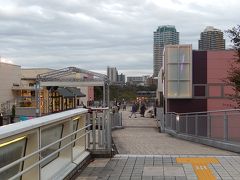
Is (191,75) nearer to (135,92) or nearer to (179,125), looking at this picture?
(179,125)

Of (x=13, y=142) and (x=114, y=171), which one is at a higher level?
(x=13, y=142)

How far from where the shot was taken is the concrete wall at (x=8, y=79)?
6844cm

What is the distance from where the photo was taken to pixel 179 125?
2402cm

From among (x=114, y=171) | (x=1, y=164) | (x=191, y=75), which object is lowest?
(x=114, y=171)

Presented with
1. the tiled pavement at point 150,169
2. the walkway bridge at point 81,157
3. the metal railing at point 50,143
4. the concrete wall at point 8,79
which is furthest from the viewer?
the concrete wall at point 8,79

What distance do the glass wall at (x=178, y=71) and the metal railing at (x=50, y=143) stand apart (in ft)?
81.7

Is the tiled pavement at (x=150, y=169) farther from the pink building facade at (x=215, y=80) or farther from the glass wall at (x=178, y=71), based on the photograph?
the pink building facade at (x=215, y=80)

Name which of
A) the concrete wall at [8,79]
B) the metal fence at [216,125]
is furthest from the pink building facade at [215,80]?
the concrete wall at [8,79]

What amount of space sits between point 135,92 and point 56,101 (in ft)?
309

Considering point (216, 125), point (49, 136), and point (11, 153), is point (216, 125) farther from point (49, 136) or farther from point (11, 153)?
point (11, 153)

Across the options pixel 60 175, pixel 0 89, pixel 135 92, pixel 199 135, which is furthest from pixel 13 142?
pixel 135 92

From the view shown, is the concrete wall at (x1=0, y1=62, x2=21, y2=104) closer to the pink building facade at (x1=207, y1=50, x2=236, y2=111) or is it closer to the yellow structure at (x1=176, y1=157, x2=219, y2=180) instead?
the pink building facade at (x1=207, y1=50, x2=236, y2=111)

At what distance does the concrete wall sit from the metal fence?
49159 millimetres

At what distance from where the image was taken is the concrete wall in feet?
225
